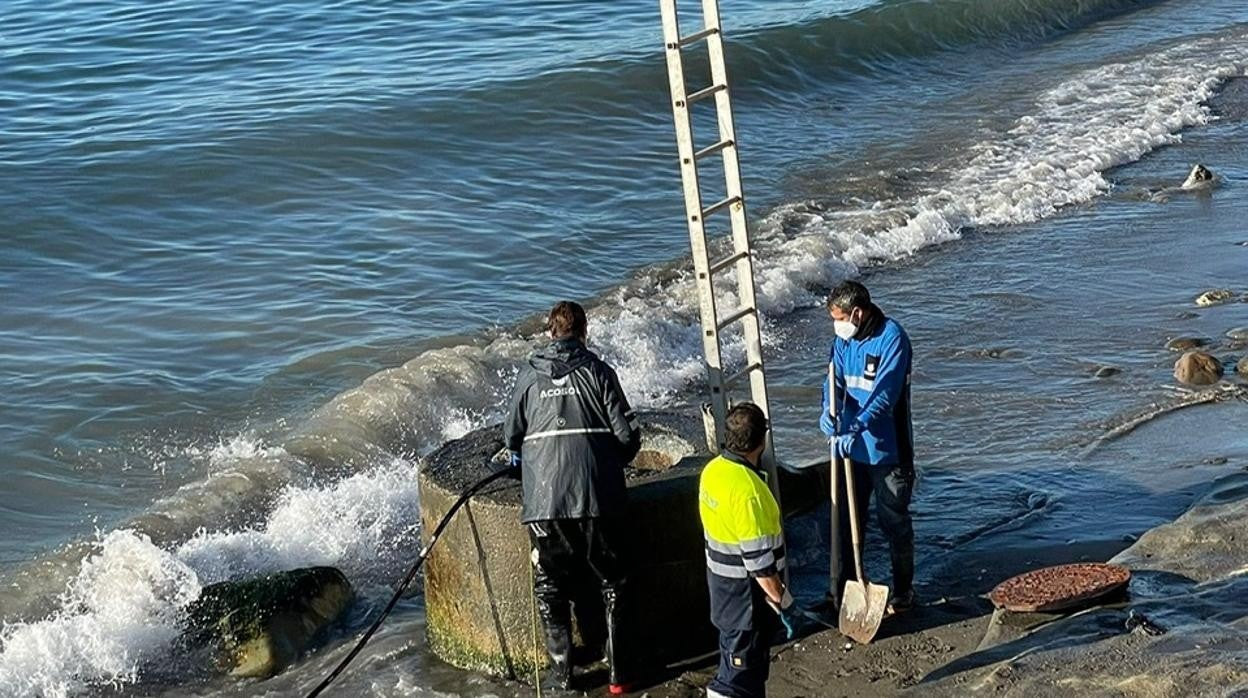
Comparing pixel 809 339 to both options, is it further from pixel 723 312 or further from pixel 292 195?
pixel 292 195

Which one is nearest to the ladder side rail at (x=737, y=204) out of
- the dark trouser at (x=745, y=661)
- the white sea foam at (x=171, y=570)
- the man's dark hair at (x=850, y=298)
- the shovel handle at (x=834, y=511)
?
the shovel handle at (x=834, y=511)

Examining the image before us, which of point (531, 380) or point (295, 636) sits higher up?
point (531, 380)

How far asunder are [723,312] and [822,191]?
14.3 ft

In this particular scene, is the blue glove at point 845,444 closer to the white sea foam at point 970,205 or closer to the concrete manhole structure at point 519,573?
the concrete manhole structure at point 519,573

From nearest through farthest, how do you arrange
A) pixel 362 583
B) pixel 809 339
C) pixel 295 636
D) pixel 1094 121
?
pixel 295 636 → pixel 362 583 → pixel 809 339 → pixel 1094 121

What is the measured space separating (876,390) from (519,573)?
2.07m

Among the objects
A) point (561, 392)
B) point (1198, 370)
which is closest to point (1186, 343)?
point (1198, 370)

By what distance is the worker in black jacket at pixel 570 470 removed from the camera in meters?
8.34

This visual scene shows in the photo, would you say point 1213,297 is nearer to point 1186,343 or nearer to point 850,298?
point 1186,343

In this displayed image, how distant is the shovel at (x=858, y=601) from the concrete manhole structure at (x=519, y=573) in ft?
2.43

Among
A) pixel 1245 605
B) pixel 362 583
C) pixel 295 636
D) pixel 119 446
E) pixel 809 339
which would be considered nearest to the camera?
pixel 1245 605

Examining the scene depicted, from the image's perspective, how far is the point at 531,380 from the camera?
845cm

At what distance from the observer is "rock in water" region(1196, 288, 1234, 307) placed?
14656mm

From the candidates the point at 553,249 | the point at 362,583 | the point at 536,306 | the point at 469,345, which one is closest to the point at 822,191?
the point at 553,249
